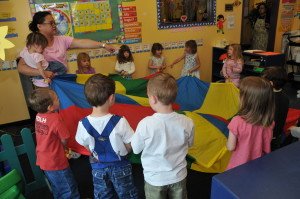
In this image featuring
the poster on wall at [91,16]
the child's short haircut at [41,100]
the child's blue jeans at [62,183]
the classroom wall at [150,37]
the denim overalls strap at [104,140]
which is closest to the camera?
the denim overalls strap at [104,140]

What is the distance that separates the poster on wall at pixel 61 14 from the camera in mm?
3652

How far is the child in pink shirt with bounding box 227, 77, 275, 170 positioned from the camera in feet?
4.94

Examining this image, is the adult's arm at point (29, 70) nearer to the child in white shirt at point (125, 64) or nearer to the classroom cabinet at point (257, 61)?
the child in white shirt at point (125, 64)

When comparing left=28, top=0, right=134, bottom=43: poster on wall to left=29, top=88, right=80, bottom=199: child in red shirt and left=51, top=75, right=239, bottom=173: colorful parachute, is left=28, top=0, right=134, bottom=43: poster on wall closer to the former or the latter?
left=51, top=75, right=239, bottom=173: colorful parachute

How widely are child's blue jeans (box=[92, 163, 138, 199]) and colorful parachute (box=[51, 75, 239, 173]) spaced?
0.50 m

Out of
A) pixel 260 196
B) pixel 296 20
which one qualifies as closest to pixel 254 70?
pixel 296 20

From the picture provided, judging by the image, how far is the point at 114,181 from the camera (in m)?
1.63

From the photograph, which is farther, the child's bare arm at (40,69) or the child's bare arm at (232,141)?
the child's bare arm at (40,69)

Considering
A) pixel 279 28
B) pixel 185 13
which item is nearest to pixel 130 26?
pixel 185 13

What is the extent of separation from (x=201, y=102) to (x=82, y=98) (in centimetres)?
132

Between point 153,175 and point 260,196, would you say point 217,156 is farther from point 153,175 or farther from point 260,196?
point 260,196

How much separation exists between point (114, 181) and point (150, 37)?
3.22 metres

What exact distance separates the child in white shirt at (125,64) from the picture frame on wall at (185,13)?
2.78ft

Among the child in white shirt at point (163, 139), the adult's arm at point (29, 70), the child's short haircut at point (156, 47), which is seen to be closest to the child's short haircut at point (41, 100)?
the adult's arm at point (29, 70)
